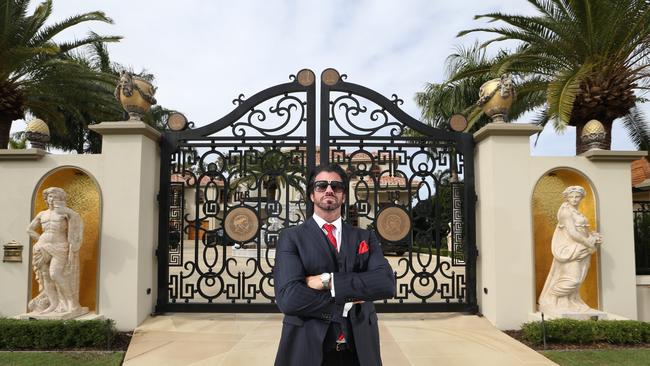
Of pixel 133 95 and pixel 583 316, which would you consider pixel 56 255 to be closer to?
pixel 133 95

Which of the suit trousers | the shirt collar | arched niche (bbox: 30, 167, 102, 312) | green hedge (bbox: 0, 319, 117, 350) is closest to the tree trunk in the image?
arched niche (bbox: 30, 167, 102, 312)

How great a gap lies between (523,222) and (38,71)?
33.7 feet

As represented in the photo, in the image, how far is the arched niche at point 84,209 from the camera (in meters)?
5.37

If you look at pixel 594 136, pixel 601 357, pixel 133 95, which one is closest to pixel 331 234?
pixel 601 357

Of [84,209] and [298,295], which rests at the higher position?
[84,209]

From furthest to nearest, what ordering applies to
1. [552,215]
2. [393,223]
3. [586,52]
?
[586,52]
[393,223]
[552,215]

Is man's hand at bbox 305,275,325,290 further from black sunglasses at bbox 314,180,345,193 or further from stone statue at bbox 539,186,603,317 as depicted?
stone statue at bbox 539,186,603,317

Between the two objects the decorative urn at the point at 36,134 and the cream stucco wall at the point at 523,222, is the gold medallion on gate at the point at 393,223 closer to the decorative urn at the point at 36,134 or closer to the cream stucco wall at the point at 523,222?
the cream stucco wall at the point at 523,222

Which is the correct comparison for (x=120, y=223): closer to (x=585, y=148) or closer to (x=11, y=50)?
(x=11, y=50)

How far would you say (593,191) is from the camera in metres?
5.53

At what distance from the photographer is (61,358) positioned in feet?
13.9

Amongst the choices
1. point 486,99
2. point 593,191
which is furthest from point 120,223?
point 593,191

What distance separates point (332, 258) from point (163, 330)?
3.86m

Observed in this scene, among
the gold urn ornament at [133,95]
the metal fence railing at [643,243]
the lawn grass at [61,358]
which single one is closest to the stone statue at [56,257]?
the lawn grass at [61,358]
